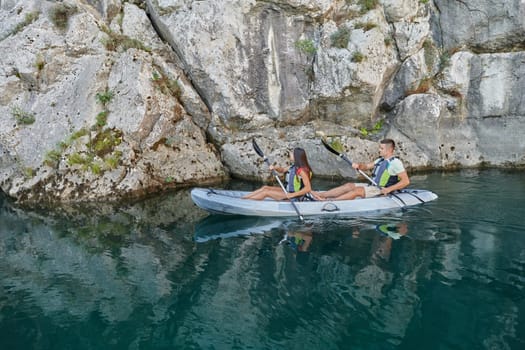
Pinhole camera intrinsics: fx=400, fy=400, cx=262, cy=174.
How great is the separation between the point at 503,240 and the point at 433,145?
750 centimetres

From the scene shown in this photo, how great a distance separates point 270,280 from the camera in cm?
600

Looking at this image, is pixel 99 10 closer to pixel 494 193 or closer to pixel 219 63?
pixel 219 63

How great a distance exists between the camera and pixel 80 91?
12.8 meters

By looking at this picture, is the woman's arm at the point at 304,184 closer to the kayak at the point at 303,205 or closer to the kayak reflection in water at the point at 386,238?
the kayak at the point at 303,205

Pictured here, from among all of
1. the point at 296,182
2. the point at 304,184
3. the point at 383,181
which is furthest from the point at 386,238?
the point at 296,182

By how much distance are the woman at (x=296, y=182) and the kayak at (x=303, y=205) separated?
7.7 inches

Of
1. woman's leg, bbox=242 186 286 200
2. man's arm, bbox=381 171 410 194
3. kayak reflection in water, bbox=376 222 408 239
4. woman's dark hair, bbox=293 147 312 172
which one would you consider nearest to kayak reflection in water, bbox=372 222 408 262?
kayak reflection in water, bbox=376 222 408 239

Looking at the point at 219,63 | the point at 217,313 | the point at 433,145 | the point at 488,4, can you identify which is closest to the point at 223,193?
the point at 217,313

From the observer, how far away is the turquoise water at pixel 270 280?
461 cm

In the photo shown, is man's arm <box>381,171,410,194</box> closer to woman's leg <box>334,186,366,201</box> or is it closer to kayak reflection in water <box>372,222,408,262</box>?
woman's leg <box>334,186,366,201</box>

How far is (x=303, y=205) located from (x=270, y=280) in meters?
3.38

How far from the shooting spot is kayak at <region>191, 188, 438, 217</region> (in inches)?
359

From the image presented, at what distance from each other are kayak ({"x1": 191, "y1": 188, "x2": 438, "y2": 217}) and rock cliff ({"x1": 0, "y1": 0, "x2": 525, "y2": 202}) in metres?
3.86

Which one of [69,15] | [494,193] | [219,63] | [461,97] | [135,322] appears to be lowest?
[135,322]
